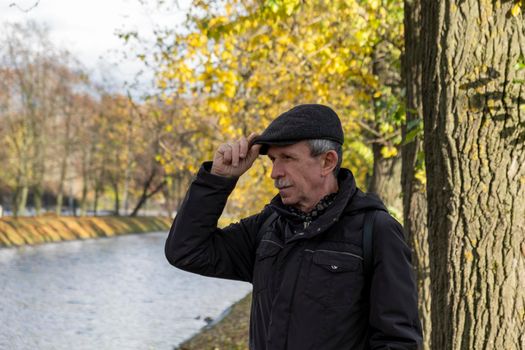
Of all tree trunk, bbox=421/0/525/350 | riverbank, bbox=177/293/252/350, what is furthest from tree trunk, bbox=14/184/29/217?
tree trunk, bbox=421/0/525/350

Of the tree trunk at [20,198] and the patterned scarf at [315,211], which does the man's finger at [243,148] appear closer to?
the patterned scarf at [315,211]

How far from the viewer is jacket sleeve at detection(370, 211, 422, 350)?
2508 millimetres

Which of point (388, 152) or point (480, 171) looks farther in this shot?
point (388, 152)

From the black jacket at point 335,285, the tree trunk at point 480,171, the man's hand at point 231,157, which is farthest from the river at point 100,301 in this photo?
Answer: the black jacket at point 335,285

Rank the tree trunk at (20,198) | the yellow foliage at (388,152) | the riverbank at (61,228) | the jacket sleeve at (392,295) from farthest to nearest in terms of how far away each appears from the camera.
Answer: the tree trunk at (20,198)
the riverbank at (61,228)
the yellow foliage at (388,152)
the jacket sleeve at (392,295)

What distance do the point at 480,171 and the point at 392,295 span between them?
1.80 metres

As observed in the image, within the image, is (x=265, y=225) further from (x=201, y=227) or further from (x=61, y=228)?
(x=61, y=228)

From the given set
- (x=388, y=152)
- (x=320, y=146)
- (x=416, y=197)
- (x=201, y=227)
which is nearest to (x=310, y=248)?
(x=320, y=146)

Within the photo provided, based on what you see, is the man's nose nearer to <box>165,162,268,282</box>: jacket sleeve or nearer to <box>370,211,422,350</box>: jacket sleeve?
<box>165,162,268,282</box>: jacket sleeve

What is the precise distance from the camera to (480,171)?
409 centimetres

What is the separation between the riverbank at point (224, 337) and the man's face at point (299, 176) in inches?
328

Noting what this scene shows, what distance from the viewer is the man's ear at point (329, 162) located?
279 cm

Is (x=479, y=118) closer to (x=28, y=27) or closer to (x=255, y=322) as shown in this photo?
(x=255, y=322)

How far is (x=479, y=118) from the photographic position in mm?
4094
